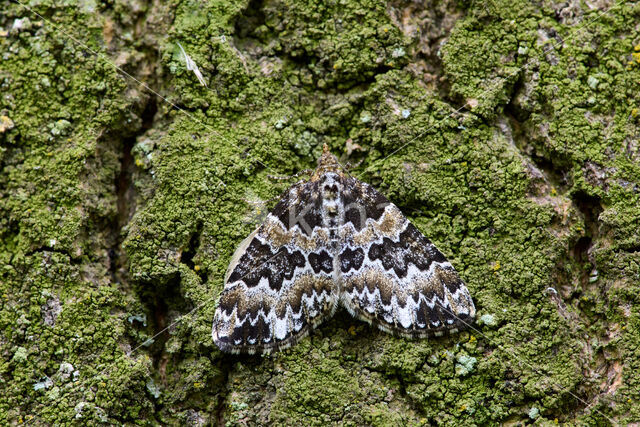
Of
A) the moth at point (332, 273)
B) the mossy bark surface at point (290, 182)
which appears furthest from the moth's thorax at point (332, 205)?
the mossy bark surface at point (290, 182)

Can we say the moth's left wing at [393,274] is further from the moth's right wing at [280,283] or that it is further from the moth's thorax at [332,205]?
the moth's right wing at [280,283]

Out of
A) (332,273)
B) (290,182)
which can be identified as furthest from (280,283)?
(290,182)

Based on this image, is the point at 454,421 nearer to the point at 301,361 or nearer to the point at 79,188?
the point at 301,361

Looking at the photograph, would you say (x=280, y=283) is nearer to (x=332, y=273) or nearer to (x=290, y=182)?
(x=332, y=273)

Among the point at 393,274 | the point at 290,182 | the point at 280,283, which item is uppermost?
the point at 290,182

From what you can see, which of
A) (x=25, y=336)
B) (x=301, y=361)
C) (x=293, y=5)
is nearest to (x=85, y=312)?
(x=25, y=336)

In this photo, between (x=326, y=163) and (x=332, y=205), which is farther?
(x=332, y=205)
